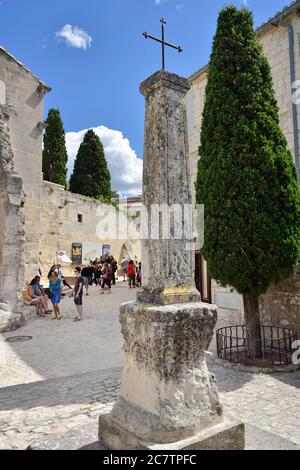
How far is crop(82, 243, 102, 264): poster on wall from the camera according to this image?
23.1 m

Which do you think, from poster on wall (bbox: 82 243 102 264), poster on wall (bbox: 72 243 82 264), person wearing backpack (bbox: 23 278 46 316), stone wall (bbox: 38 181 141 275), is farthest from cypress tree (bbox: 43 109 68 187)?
person wearing backpack (bbox: 23 278 46 316)

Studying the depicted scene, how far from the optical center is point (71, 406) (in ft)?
13.9

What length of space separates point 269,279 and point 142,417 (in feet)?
16.0

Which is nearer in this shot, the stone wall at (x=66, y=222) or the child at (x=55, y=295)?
the child at (x=55, y=295)

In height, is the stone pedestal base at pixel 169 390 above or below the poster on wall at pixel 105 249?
below

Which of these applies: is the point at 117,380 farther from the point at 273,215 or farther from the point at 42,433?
the point at 273,215

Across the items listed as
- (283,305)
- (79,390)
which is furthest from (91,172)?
(79,390)

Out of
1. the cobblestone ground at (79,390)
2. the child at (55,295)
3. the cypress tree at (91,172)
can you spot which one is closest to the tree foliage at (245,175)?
the cobblestone ground at (79,390)

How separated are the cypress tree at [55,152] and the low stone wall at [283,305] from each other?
2144 centimetres

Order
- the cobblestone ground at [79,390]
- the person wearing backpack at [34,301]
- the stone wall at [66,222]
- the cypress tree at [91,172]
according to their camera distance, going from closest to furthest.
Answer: the cobblestone ground at [79,390] < the person wearing backpack at [34,301] < the stone wall at [66,222] < the cypress tree at [91,172]

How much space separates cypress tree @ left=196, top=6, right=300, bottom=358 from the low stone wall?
1305mm

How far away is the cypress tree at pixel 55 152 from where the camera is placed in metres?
26.4

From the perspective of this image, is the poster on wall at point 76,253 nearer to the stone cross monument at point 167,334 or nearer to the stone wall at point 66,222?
the stone wall at point 66,222

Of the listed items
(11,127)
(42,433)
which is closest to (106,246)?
(11,127)
